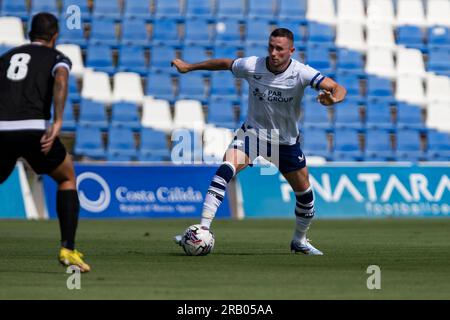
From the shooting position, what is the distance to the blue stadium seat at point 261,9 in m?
29.0

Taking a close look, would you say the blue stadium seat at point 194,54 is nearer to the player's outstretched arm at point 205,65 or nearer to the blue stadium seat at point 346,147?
the blue stadium seat at point 346,147

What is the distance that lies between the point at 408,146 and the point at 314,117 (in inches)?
97.2

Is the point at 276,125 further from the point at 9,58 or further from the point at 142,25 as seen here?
the point at 142,25

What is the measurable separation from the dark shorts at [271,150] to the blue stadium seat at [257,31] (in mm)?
15940

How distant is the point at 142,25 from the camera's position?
28219 mm

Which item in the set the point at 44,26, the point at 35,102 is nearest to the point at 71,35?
the point at 44,26

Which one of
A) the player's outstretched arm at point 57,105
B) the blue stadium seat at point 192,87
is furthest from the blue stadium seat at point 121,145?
the player's outstretched arm at point 57,105

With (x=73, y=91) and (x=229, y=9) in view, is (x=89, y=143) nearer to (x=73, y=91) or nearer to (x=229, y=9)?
(x=73, y=91)

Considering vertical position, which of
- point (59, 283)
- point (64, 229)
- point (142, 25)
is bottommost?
point (59, 283)

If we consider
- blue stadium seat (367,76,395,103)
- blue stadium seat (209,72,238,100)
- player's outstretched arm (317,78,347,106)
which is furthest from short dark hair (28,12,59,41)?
blue stadium seat (367,76,395,103)

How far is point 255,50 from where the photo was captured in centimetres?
2762
